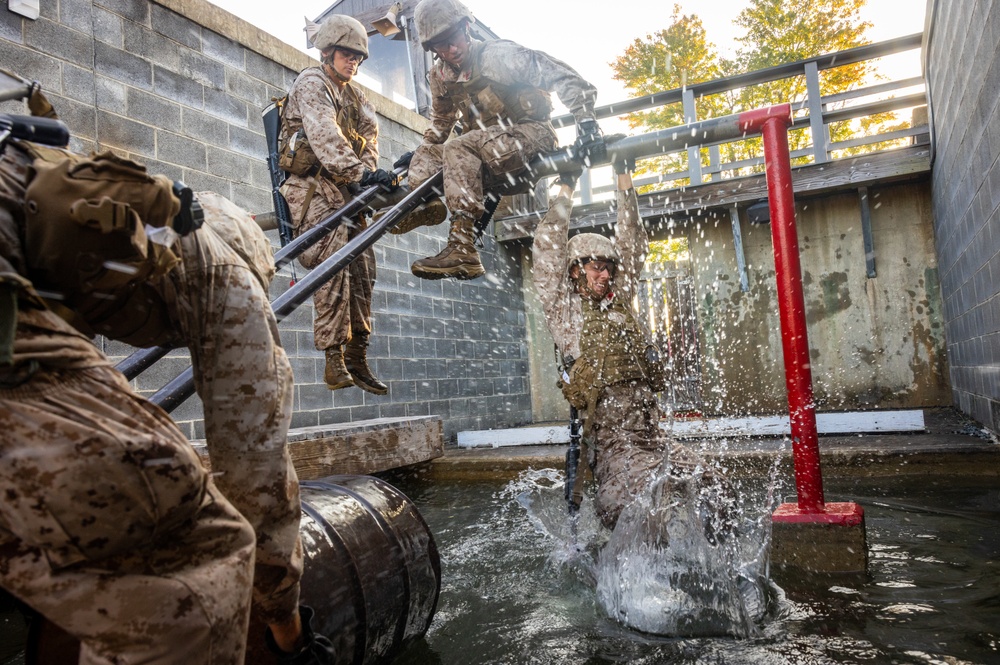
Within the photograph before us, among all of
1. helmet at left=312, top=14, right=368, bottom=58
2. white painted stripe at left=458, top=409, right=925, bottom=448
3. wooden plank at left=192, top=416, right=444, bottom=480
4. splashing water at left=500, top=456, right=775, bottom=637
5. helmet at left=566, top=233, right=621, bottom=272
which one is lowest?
splashing water at left=500, top=456, right=775, bottom=637

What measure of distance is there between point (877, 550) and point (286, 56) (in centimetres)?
622

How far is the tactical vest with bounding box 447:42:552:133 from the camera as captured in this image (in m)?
3.57

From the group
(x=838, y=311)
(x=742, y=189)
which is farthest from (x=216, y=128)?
(x=838, y=311)

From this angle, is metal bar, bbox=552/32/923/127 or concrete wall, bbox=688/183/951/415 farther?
concrete wall, bbox=688/183/951/415

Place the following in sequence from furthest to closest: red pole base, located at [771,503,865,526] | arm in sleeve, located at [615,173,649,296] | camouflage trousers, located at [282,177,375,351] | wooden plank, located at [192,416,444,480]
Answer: wooden plank, located at [192,416,444,480] < camouflage trousers, located at [282,177,375,351] < arm in sleeve, located at [615,173,649,296] < red pole base, located at [771,503,865,526]

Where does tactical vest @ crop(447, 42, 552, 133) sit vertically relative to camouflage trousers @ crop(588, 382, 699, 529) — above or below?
above

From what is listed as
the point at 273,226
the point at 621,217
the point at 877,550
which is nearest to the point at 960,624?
the point at 877,550

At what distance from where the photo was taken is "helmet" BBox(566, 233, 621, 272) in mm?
3561

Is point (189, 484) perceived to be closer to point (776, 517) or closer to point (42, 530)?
point (42, 530)

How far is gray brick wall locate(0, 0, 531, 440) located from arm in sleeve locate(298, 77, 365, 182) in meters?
1.80

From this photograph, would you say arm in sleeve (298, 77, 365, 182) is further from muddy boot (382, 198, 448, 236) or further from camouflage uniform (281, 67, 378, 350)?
muddy boot (382, 198, 448, 236)

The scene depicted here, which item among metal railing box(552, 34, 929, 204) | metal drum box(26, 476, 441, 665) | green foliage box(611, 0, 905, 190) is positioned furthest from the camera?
green foliage box(611, 0, 905, 190)

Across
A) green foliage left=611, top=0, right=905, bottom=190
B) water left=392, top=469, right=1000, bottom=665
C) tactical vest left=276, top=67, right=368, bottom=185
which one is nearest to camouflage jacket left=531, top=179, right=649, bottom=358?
water left=392, top=469, right=1000, bottom=665

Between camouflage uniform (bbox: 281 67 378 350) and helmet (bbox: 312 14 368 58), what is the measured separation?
9.4 inches
